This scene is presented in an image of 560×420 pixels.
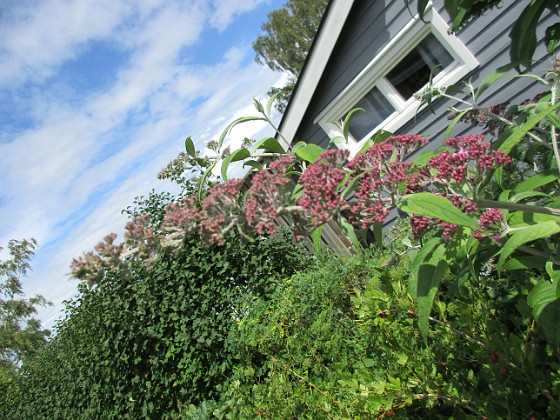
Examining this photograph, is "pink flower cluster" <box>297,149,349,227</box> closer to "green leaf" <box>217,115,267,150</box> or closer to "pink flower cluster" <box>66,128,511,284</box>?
"pink flower cluster" <box>66,128,511,284</box>

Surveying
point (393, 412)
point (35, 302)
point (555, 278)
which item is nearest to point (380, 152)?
point (555, 278)

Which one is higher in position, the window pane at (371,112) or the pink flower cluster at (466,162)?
the window pane at (371,112)

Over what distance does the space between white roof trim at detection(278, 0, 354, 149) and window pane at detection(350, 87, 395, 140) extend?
76cm

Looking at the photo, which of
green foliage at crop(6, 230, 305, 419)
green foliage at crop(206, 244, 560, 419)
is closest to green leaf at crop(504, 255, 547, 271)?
green foliage at crop(206, 244, 560, 419)

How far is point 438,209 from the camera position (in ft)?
2.90

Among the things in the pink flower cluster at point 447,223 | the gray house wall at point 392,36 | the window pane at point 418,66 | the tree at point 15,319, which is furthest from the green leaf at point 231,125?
the tree at point 15,319

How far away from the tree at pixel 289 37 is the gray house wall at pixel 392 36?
22.7 metres

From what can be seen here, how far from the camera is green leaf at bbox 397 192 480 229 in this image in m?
0.87

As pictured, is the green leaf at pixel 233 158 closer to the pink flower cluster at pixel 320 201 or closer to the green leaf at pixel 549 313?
the pink flower cluster at pixel 320 201

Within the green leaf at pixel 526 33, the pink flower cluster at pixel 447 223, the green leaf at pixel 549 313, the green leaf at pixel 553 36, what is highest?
the green leaf at pixel 526 33

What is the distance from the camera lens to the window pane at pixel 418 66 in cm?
489

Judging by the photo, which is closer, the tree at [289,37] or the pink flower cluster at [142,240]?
the pink flower cluster at [142,240]

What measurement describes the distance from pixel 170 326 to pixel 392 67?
14.2ft

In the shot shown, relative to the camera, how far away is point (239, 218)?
109cm
